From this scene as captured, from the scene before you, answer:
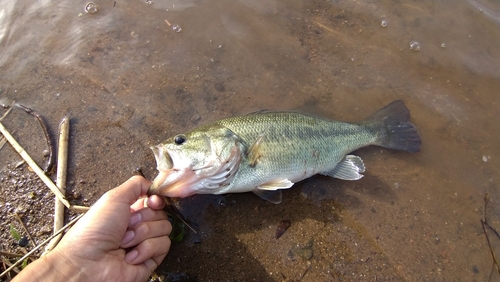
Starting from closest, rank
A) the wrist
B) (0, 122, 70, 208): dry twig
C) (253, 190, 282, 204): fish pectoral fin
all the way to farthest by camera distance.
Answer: the wrist, (253, 190, 282, 204): fish pectoral fin, (0, 122, 70, 208): dry twig

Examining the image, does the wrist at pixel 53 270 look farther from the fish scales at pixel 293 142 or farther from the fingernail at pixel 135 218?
the fish scales at pixel 293 142

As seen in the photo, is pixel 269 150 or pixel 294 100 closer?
pixel 269 150

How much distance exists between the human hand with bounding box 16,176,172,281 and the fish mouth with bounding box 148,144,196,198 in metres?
0.11

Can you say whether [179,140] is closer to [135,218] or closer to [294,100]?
[135,218]

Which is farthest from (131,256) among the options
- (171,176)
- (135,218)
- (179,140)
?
(179,140)

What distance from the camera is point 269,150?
3229 mm

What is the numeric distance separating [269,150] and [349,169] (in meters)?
0.92

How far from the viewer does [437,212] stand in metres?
3.56

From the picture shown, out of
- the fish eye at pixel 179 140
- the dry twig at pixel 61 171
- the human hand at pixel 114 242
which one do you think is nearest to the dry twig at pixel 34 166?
the dry twig at pixel 61 171

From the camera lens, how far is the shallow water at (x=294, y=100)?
340cm

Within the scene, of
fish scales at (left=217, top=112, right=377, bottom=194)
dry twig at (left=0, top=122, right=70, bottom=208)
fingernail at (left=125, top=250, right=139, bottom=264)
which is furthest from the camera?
dry twig at (left=0, top=122, right=70, bottom=208)

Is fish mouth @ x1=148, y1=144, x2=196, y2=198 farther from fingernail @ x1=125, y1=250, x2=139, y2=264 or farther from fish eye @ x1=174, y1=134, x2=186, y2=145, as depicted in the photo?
fingernail @ x1=125, y1=250, x2=139, y2=264

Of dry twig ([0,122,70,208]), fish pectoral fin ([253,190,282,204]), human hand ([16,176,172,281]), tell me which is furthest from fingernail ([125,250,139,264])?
fish pectoral fin ([253,190,282,204])

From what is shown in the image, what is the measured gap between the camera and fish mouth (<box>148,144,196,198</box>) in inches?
116
